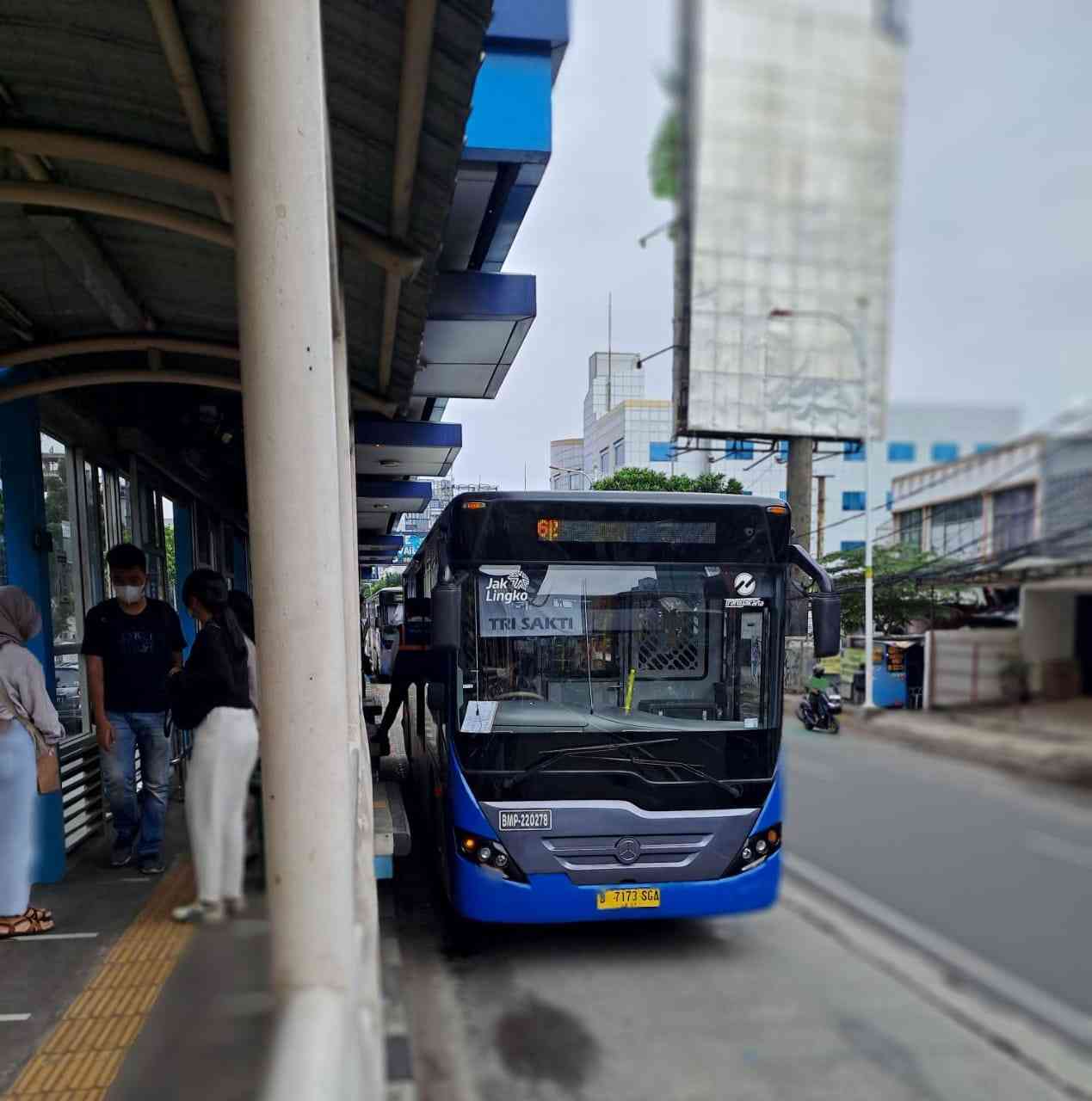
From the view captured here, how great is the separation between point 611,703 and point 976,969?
8.42ft

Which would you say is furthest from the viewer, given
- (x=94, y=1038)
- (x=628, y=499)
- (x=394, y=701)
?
(x=394, y=701)

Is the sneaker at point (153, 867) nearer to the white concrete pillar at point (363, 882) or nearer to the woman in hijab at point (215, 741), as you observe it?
the woman in hijab at point (215, 741)

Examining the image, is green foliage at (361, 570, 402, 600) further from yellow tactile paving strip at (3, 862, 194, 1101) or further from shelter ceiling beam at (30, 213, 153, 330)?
yellow tactile paving strip at (3, 862, 194, 1101)

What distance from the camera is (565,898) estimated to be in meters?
3.62

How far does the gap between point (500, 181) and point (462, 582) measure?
1.98 metres

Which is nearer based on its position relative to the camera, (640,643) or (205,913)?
(205,913)

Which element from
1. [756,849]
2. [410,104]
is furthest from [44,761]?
[756,849]

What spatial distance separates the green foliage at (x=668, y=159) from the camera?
51 centimetres

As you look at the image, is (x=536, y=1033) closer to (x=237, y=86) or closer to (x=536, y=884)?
(x=536, y=884)

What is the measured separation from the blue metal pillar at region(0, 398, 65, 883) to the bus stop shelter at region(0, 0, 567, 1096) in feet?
0.04

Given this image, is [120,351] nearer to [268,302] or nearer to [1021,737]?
[268,302]

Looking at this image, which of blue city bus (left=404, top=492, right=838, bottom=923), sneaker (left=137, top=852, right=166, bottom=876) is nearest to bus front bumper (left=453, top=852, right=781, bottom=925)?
blue city bus (left=404, top=492, right=838, bottom=923)

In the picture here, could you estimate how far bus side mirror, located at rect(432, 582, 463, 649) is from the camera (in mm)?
3525

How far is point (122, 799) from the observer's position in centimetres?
337
